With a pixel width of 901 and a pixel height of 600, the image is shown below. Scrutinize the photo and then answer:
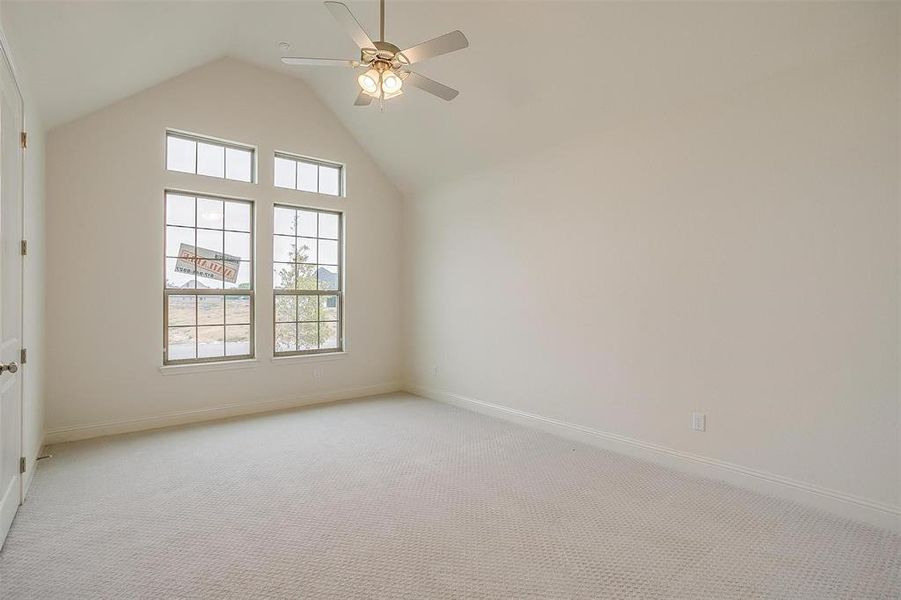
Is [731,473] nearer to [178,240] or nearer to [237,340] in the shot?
[237,340]

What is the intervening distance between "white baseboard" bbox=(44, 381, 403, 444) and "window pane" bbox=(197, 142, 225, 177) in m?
2.35

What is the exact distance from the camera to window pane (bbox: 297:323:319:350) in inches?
208

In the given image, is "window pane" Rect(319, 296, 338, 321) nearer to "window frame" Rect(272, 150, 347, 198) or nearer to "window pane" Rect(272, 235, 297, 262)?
"window pane" Rect(272, 235, 297, 262)

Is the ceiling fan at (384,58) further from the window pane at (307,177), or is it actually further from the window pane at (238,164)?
the window pane at (307,177)

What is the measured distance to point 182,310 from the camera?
14.8ft

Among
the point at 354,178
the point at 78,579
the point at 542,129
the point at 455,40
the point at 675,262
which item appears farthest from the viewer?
the point at 354,178

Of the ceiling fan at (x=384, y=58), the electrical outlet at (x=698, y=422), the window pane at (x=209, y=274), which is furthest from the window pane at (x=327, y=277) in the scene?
the electrical outlet at (x=698, y=422)

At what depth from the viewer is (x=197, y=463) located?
3.39 meters

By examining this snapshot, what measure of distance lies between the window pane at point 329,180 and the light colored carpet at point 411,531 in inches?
119

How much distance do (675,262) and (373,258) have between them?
3537mm

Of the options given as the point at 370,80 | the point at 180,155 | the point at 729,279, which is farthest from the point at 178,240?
the point at 729,279

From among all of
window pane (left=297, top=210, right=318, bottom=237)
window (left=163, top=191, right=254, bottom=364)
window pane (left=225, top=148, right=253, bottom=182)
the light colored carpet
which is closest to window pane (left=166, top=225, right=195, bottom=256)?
window (left=163, top=191, right=254, bottom=364)

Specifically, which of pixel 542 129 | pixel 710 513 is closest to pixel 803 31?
pixel 542 129

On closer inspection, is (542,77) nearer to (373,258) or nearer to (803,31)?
(803,31)
